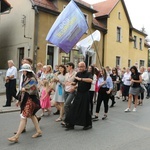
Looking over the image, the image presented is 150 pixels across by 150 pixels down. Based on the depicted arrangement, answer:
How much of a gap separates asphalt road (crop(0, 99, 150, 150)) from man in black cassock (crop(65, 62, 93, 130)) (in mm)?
217

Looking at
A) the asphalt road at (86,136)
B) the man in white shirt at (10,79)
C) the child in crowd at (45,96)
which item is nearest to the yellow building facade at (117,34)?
the man in white shirt at (10,79)

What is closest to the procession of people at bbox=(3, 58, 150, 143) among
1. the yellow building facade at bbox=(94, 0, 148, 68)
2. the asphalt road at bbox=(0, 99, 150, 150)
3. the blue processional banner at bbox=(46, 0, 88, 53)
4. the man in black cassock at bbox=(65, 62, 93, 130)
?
the man in black cassock at bbox=(65, 62, 93, 130)

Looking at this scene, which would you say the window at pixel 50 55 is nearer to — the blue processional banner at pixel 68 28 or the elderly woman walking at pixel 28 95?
the blue processional banner at pixel 68 28

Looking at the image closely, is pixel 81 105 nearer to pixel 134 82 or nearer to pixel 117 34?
pixel 134 82

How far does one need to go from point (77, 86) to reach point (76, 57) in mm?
15823

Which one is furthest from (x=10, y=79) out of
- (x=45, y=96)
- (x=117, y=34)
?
(x=117, y=34)

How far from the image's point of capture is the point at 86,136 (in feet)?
20.5

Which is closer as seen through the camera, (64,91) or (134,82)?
(64,91)

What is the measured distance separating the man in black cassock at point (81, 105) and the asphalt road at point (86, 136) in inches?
8.5

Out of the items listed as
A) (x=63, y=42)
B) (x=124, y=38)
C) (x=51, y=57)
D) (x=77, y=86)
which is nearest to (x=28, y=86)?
(x=77, y=86)

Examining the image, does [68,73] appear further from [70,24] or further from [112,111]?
[112,111]

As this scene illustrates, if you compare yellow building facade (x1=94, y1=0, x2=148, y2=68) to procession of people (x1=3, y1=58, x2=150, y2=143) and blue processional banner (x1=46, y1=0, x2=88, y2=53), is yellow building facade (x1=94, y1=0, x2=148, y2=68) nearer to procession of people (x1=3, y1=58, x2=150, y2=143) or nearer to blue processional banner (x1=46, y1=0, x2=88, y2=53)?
procession of people (x1=3, y1=58, x2=150, y2=143)

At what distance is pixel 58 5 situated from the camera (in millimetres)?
20750

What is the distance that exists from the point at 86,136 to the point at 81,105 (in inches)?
35.4
